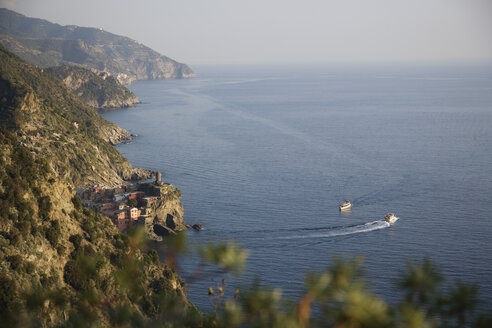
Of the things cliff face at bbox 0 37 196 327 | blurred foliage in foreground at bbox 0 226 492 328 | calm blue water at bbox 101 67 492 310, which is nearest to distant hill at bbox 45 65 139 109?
calm blue water at bbox 101 67 492 310

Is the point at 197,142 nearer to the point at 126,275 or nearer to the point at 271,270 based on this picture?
the point at 271,270

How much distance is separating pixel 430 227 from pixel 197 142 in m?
47.7

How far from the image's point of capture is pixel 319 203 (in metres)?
56.6

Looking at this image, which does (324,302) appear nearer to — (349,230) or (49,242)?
(49,242)

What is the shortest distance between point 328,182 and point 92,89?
9938cm

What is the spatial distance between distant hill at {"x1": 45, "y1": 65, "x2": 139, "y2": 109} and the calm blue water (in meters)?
15.9

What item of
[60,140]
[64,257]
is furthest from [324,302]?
[60,140]

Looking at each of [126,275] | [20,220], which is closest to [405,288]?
[126,275]

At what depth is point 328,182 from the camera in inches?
2522

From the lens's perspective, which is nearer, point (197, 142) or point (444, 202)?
point (444, 202)

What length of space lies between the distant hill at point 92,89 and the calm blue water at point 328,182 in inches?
624

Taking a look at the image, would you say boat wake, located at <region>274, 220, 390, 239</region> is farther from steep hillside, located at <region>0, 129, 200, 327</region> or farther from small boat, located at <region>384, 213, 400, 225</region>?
steep hillside, located at <region>0, 129, 200, 327</region>

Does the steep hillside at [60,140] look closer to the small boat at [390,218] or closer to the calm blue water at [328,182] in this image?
the calm blue water at [328,182]

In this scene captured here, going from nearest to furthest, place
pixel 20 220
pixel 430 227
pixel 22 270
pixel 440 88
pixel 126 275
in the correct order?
pixel 126 275 < pixel 22 270 < pixel 20 220 < pixel 430 227 < pixel 440 88
